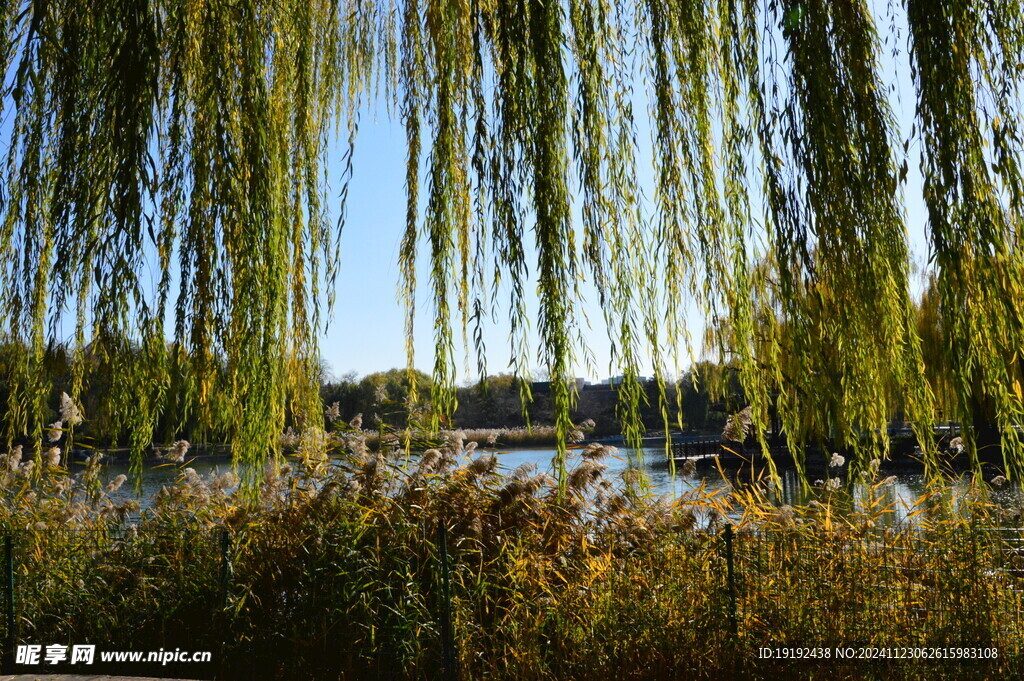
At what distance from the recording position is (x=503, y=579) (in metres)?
3.72

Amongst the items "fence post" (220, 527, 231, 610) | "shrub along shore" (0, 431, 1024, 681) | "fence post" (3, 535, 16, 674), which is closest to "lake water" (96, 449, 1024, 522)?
"shrub along shore" (0, 431, 1024, 681)

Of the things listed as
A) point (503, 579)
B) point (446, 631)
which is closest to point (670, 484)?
point (503, 579)

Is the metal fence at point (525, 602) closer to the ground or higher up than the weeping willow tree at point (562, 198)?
closer to the ground

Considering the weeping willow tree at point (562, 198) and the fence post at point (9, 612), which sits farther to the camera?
the fence post at point (9, 612)

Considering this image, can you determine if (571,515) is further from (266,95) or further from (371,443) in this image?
(266,95)

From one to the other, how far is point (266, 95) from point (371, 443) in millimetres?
3514

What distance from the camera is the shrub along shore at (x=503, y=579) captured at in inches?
124

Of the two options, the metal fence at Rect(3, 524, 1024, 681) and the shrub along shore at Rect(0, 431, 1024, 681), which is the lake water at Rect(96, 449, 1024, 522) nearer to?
the shrub along shore at Rect(0, 431, 1024, 681)

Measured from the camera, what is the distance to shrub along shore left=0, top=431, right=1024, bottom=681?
3.15 metres

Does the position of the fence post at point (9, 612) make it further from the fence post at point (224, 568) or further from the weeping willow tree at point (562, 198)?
the weeping willow tree at point (562, 198)

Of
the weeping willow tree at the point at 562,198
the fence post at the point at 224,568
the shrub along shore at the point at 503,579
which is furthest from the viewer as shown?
the fence post at the point at 224,568

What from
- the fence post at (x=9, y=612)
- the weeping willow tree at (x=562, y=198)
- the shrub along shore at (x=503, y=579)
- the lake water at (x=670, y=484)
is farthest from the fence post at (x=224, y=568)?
the weeping willow tree at (x=562, y=198)

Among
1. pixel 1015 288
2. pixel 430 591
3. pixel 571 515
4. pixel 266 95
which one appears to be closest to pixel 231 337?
pixel 266 95

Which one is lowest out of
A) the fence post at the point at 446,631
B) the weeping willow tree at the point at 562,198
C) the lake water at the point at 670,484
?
the fence post at the point at 446,631
